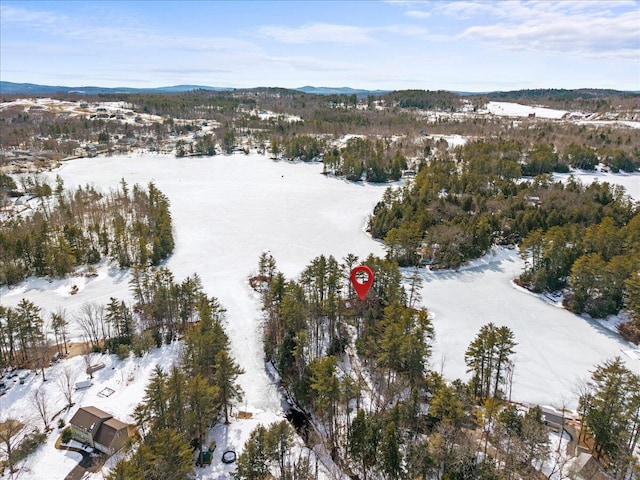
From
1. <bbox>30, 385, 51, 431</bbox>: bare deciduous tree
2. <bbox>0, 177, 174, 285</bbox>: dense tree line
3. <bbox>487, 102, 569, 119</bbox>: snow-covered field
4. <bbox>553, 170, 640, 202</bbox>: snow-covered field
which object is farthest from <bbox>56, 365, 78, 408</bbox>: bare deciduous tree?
<bbox>487, 102, 569, 119</bbox>: snow-covered field

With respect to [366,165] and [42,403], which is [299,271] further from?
[366,165]

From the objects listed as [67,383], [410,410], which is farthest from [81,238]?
[410,410]

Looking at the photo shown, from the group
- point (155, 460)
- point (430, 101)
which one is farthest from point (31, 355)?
point (430, 101)

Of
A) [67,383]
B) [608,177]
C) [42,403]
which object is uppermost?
[608,177]

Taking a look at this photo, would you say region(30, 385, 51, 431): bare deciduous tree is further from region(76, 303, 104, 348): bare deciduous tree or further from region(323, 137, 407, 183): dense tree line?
region(323, 137, 407, 183): dense tree line

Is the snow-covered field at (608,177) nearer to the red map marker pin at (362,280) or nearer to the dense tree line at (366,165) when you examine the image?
the dense tree line at (366,165)

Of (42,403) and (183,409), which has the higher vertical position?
(183,409)
